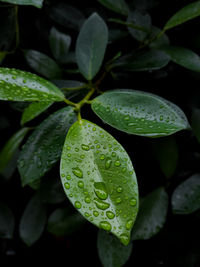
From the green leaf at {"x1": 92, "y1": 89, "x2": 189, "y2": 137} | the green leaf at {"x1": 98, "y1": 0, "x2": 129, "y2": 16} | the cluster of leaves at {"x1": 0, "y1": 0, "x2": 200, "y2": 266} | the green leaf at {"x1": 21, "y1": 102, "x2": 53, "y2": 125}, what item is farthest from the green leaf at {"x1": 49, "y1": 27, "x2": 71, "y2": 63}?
the green leaf at {"x1": 92, "y1": 89, "x2": 189, "y2": 137}

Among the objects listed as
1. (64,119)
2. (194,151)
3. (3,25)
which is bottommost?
(194,151)

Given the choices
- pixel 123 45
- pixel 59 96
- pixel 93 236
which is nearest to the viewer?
pixel 59 96

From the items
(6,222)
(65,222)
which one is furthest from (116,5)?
(6,222)

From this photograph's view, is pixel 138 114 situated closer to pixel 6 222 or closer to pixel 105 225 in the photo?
pixel 105 225

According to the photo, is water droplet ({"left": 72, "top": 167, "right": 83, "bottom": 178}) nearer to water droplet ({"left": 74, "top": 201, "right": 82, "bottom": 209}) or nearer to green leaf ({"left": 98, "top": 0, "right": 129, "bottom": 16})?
water droplet ({"left": 74, "top": 201, "right": 82, "bottom": 209})

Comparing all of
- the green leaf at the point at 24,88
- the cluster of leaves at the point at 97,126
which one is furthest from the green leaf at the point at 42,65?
the green leaf at the point at 24,88

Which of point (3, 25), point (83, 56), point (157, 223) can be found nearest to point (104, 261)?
point (157, 223)

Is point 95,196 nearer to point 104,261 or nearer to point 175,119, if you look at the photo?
point 175,119
